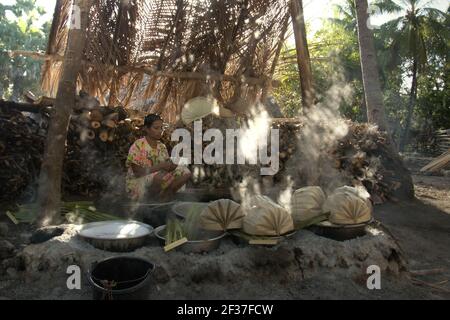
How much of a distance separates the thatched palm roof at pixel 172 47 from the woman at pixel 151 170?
2143 mm

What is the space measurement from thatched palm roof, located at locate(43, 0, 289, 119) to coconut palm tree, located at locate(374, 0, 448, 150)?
19.4 meters

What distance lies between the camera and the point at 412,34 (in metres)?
24.3

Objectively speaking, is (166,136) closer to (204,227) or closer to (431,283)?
(204,227)

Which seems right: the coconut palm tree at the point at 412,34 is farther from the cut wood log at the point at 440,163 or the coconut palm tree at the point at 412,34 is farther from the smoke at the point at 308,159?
the smoke at the point at 308,159

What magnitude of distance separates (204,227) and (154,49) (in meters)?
4.13

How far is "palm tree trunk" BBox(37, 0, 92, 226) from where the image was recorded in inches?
158

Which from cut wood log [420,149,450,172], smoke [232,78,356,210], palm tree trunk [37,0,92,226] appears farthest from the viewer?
cut wood log [420,149,450,172]

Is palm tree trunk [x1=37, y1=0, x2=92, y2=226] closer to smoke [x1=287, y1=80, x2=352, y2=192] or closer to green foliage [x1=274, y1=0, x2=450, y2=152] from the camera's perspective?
smoke [x1=287, y1=80, x2=352, y2=192]

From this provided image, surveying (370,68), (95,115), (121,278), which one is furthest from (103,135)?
(370,68)

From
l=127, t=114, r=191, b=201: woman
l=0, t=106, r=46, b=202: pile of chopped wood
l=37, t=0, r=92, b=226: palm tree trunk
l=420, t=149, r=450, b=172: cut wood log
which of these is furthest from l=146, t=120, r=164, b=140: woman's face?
l=420, t=149, r=450, b=172: cut wood log

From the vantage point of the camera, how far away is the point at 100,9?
6.05 meters

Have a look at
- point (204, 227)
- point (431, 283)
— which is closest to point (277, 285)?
point (204, 227)

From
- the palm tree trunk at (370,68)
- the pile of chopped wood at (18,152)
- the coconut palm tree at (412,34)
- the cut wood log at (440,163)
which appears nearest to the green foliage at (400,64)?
the coconut palm tree at (412,34)
